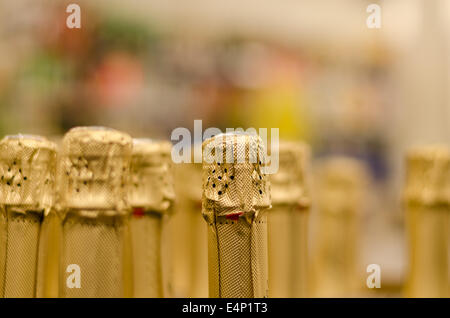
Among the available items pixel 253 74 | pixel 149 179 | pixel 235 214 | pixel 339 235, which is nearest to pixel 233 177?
pixel 235 214

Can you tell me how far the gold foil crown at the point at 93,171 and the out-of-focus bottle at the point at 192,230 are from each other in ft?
0.77

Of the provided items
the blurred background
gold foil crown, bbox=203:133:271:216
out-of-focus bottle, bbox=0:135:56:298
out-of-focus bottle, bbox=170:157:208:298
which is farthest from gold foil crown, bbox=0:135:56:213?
the blurred background

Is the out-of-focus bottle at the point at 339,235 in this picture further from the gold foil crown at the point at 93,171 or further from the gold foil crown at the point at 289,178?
the gold foil crown at the point at 93,171

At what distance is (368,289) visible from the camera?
37.9 inches

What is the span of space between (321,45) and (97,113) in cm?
86

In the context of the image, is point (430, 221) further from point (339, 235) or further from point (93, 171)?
point (93, 171)

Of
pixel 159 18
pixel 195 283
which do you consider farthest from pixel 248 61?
pixel 195 283

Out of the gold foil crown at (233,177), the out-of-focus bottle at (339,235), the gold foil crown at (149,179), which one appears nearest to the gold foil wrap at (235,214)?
the gold foil crown at (233,177)

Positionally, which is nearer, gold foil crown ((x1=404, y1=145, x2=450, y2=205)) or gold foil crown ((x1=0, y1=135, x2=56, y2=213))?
gold foil crown ((x1=0, y1=135, x2=56, y2=213))

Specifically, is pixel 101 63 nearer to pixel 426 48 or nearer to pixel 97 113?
pixel 97 113

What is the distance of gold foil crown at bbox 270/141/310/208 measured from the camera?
612 millimetres

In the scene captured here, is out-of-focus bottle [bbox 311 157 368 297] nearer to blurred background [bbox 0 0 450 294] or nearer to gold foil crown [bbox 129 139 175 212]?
blurred background [bbox 0 0 450 294]

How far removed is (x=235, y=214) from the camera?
0.42 meters

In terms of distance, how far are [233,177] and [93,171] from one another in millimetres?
110
